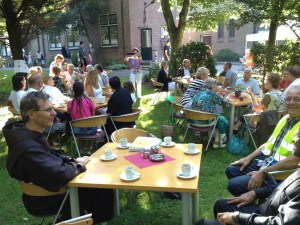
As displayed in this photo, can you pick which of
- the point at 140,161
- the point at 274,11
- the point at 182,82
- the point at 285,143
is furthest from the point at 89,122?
the point at 274,11

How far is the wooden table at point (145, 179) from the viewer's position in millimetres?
2189

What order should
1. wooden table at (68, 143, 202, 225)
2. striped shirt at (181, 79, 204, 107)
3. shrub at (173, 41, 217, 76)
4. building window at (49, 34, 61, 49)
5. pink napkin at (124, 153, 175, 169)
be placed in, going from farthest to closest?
1. building window at (49, 34, 61, 49)
2. shrub at (173, 41, 217, 76)
3. striped shirt at (181, 79, 204, 107)
4. pink napkin at (124, 153, 175, 169)
5. wooden table at (68, 143, 202, 225)

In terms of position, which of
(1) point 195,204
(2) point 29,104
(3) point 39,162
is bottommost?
(1) point 195,204

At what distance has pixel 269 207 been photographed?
2008 millimetres

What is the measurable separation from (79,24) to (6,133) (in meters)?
20.2

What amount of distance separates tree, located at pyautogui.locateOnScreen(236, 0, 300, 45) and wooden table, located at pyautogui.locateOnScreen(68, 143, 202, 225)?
7686mm

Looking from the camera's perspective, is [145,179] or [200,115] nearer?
[145,179]

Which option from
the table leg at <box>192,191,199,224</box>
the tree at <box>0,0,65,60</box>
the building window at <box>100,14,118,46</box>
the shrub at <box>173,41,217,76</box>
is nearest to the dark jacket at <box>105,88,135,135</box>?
the table leg at <box>192,191,199,224</box>

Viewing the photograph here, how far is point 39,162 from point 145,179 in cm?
81

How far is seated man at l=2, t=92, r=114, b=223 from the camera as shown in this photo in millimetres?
2254

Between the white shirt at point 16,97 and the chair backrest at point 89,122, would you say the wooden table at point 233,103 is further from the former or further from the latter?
the white shirt at point 16,97

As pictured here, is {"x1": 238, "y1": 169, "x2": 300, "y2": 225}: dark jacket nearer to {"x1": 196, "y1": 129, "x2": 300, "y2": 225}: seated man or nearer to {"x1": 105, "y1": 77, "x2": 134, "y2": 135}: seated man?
{"x1": 196, "y1": 129, "x2": 300, "y2": 225}: seated man

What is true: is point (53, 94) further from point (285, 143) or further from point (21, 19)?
point (285, 143)

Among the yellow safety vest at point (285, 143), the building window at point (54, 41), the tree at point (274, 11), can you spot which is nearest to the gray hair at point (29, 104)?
the yellow safety vest at point (285, 143)
